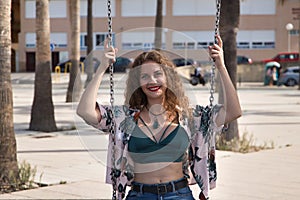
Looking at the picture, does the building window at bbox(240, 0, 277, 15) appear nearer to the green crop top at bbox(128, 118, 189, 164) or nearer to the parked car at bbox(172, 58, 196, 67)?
the parked car at bbox(172, 58, 196, 67)

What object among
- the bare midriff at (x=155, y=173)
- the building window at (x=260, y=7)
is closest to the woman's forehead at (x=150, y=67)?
the bare midriff at (x=155, y=173)

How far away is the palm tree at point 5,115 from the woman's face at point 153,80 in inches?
187

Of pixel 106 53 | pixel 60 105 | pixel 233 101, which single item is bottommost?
pixel 60 105

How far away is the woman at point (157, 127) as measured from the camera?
3916 mm

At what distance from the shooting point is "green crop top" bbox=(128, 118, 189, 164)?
12.8ft

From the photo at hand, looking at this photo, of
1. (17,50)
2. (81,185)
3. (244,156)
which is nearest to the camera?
(81,185)

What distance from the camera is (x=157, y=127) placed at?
3963mm

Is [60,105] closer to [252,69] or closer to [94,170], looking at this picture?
[94,170]

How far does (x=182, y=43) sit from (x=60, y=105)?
21.9 metres

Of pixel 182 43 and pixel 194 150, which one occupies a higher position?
pixel 182 43

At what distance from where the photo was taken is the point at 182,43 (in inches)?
174

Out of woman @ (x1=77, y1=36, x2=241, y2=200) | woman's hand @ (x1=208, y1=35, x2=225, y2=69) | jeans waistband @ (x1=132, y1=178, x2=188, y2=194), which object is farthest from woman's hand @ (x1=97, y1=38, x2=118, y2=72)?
jeans waistband @ (x1=132, y1=178, x2=188, y2=194)

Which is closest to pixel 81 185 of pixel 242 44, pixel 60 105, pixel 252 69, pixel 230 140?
pixel 230 140

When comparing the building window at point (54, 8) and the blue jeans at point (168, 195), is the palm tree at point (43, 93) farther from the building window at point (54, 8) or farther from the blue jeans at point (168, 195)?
the building window at point (54, 8)
